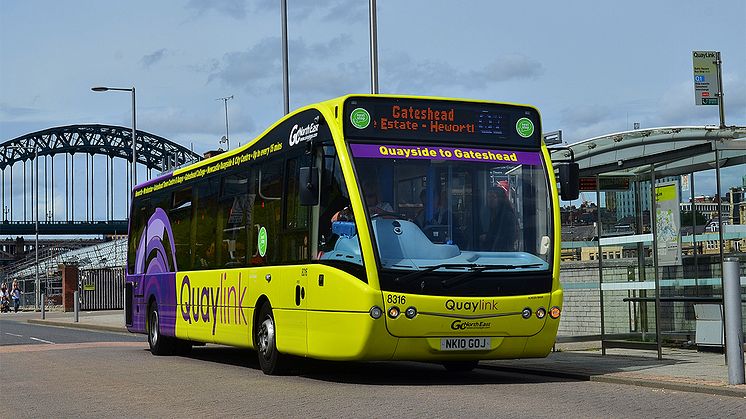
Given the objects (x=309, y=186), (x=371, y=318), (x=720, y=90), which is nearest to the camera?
(x=371, y=318)

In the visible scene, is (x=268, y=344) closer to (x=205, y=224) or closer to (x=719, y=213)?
(x=205, y=224)

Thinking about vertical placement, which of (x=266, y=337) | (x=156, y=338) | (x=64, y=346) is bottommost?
(x=64, y=346)

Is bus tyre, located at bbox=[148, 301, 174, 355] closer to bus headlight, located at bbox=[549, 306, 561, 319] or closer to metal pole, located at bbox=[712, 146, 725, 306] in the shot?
bus headlight, located at bbox=[549, 306, 561, 319]

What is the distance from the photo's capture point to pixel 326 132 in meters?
13.7

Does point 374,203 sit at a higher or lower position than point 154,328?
higher

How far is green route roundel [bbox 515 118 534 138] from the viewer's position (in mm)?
14172

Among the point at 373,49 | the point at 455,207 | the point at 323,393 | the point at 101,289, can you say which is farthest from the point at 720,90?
the point at 101,289

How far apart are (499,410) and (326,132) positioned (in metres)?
4.39

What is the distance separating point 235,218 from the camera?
17.0 m

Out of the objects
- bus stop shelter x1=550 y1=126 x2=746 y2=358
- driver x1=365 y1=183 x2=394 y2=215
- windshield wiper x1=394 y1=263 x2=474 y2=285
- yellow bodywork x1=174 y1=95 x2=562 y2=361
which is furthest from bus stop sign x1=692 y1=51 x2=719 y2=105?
driver x1=365 y1=183 x2=394 y2=215

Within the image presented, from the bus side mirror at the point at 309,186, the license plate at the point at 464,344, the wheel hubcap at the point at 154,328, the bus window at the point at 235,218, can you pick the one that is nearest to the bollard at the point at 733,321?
the license plate at the point at 464,344

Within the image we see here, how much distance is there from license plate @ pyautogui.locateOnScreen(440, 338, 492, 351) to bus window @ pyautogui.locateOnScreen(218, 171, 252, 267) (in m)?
4.16

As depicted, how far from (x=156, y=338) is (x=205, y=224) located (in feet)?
11.4

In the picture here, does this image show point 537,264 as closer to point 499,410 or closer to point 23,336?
point 499,410
